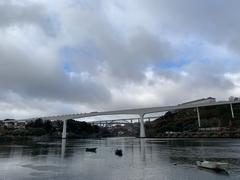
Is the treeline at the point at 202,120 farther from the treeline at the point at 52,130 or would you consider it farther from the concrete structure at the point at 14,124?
the concrete structure at the point at 14,124

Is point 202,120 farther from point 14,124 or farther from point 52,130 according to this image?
point 14,124

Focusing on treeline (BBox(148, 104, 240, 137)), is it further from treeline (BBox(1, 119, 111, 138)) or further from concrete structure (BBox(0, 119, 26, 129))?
concrete structure (BBox(0, 119, 26, 129))

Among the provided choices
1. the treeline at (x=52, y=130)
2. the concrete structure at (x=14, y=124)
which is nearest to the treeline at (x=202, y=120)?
the treeline at (x=52, y=130)

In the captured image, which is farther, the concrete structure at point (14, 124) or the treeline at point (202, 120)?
the concrete structure at point (14, 124)

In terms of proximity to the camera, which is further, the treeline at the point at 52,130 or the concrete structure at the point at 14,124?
A: the concrete structure at the point at 14,124

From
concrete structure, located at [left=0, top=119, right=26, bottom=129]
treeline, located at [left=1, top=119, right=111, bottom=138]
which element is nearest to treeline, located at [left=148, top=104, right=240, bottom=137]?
treeline, located at [left=1, top=119, right=111, bottom=138]

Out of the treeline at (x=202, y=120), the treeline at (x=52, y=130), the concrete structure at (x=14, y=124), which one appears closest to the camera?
the treeline at (x=52, y=130)

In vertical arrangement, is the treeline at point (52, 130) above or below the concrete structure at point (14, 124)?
below

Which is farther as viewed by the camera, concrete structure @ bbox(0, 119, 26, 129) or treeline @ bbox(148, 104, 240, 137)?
concrete structure @ bbox(0, 119, 26, 129)

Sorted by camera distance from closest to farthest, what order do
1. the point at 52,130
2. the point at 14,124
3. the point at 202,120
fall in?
the point at 202,120 → the point at 52,130 → the point at 14,124

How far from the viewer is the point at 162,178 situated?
2308 cm

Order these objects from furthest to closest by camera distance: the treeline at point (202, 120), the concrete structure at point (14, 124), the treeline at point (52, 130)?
the concrete structure at point (14, 124)
the treeline at point (202, 120)
the treeline at point (52, 130)

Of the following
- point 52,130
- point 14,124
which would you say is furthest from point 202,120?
point 14,124

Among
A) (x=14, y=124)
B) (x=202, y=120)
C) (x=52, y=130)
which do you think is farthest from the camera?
(x=14, y=124)
